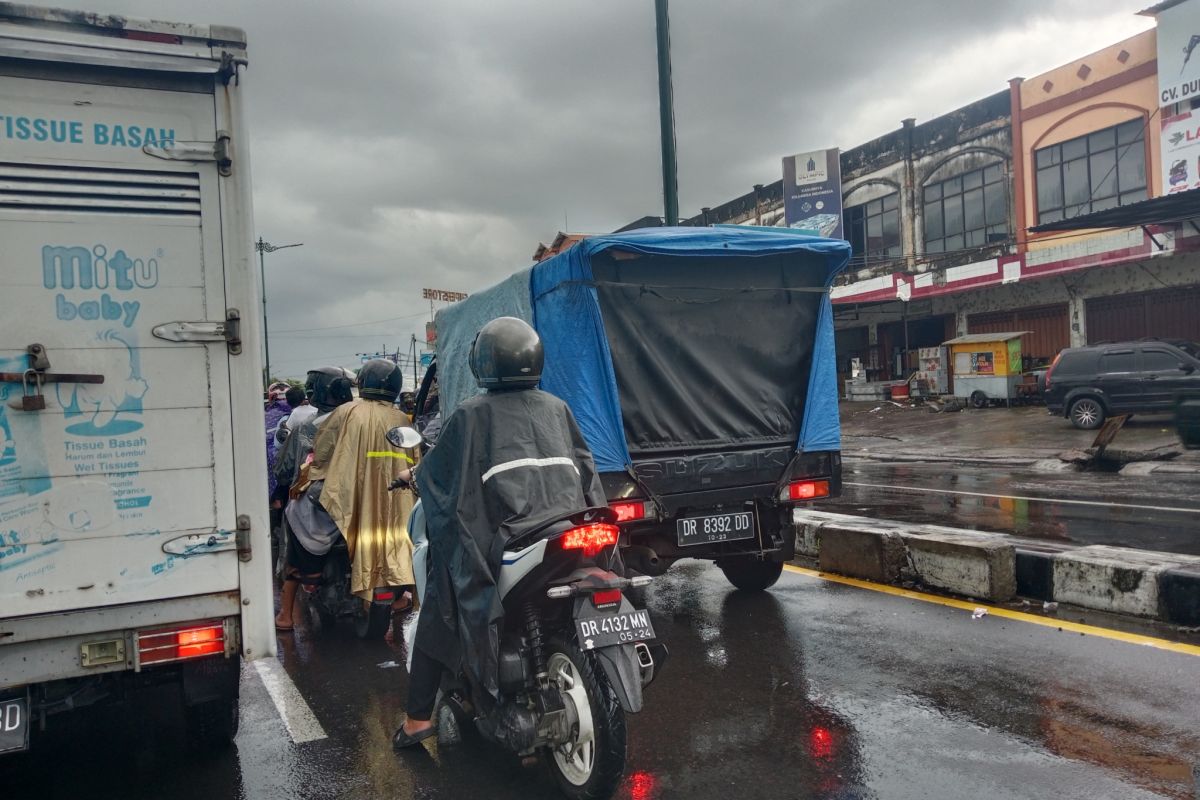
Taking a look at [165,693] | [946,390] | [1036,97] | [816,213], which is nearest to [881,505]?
[165,693]

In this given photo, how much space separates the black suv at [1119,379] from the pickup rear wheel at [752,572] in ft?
47.1

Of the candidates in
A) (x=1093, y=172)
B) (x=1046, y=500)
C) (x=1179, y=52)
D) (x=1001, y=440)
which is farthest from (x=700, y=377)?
(x=1093, y=172)

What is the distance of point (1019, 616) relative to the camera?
5.56 m

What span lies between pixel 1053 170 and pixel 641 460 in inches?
932

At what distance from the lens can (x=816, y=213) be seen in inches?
1231

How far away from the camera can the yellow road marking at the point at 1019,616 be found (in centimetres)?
482

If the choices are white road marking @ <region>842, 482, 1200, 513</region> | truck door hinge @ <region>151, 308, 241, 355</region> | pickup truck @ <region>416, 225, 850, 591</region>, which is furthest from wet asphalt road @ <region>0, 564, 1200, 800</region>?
white road marking @ <region>842, 482, 1200, 513</region>

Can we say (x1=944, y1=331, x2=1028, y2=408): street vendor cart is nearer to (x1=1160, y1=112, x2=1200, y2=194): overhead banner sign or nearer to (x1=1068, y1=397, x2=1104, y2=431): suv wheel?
(x1=1160, y1=112, x2=1200, y2=194): overhead banner sign

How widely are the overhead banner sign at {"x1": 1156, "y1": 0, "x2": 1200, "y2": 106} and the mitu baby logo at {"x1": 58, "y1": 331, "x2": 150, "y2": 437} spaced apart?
23642mm

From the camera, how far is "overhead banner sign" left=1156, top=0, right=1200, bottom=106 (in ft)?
65.3

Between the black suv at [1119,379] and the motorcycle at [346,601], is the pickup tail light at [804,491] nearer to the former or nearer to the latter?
the motorcycle at [346,601]

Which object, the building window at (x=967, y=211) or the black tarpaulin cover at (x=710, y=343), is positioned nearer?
the black tarpaulin cover at (x=710, y=343)

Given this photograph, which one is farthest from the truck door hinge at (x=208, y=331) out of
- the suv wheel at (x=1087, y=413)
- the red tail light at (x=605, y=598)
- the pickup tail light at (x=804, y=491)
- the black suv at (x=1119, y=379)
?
the suv wheel at (x=1087, y=413)

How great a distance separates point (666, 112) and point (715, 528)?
21.2ft
